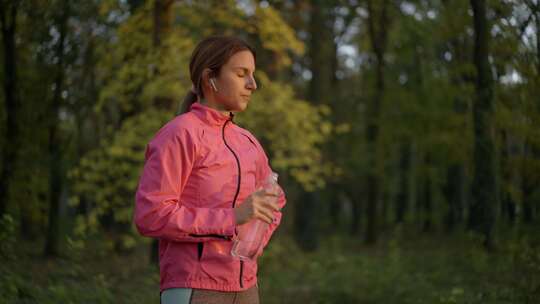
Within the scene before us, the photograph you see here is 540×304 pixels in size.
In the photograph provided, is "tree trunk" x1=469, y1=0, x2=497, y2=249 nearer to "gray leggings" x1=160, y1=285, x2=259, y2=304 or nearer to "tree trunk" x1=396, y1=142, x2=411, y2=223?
"gray leggings" x1=160, y1=285, x2=259, y2=304

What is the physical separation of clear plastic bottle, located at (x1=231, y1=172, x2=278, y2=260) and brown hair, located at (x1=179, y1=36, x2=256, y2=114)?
0.52 m

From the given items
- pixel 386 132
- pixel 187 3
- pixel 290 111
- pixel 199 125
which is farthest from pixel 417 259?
pixel 199 125

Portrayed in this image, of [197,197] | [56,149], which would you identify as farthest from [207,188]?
[56,149]

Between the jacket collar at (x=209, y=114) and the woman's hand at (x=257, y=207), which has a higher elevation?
the jacket collar at (x=209, y=114)

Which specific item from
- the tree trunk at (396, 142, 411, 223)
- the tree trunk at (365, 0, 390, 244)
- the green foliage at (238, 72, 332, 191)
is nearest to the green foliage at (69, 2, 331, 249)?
the green foliage at (238, 72, 332, 191)

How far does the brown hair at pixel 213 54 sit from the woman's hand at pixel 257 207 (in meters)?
0.59

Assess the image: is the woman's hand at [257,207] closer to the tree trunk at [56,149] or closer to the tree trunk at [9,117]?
the tree trunk at [9,117]

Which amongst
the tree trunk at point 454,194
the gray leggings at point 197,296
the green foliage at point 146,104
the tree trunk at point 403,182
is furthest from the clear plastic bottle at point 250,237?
the tree trunk at point 403,182

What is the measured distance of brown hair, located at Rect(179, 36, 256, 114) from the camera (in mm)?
2496

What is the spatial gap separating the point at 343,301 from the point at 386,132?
9.89m

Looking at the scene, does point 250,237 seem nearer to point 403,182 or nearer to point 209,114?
point 209,114

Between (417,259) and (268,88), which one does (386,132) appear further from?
(268,88)

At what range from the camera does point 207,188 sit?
2375mm

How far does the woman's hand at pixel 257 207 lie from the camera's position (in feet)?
7.36
